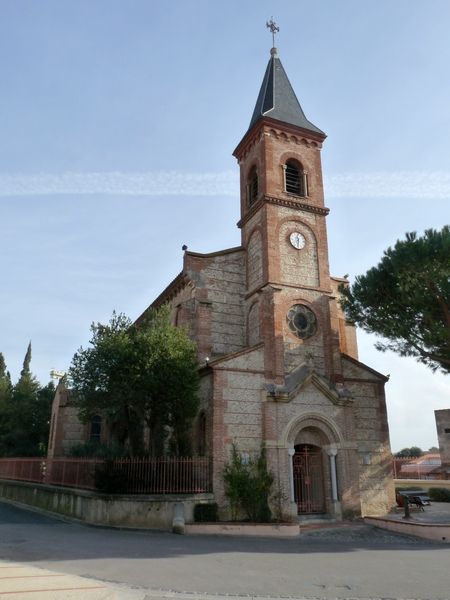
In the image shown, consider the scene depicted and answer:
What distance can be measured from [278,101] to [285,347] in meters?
14.2

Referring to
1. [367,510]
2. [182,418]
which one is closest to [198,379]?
[182,418]

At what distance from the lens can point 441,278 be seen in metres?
18.4

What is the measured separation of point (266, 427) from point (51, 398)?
1017 inches

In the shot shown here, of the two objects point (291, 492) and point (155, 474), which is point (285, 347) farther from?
point (155, 474)

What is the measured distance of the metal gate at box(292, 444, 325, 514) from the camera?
1994 centimetres

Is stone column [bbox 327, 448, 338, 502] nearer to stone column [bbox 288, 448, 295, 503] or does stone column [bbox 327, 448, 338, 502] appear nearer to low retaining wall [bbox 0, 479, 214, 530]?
stone column [bbox 288, 448, 295, 503]

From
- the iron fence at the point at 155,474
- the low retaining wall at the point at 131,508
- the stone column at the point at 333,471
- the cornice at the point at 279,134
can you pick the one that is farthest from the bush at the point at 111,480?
the cornice at the point at 279,134

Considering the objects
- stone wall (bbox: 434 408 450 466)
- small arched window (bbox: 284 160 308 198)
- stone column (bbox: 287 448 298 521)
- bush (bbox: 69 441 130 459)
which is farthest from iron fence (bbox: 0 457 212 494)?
Answer: stone wall (bbox: 434 408 450 466)

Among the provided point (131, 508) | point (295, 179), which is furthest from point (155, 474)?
point (295, 179)

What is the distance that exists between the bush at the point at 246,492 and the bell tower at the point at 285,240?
4.00 m

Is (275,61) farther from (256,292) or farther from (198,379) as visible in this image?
(198,379)

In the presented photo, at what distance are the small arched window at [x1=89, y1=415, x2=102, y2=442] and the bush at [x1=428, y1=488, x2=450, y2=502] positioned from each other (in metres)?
20.4

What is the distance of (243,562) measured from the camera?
11461mm

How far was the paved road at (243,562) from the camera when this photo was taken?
9086mm
